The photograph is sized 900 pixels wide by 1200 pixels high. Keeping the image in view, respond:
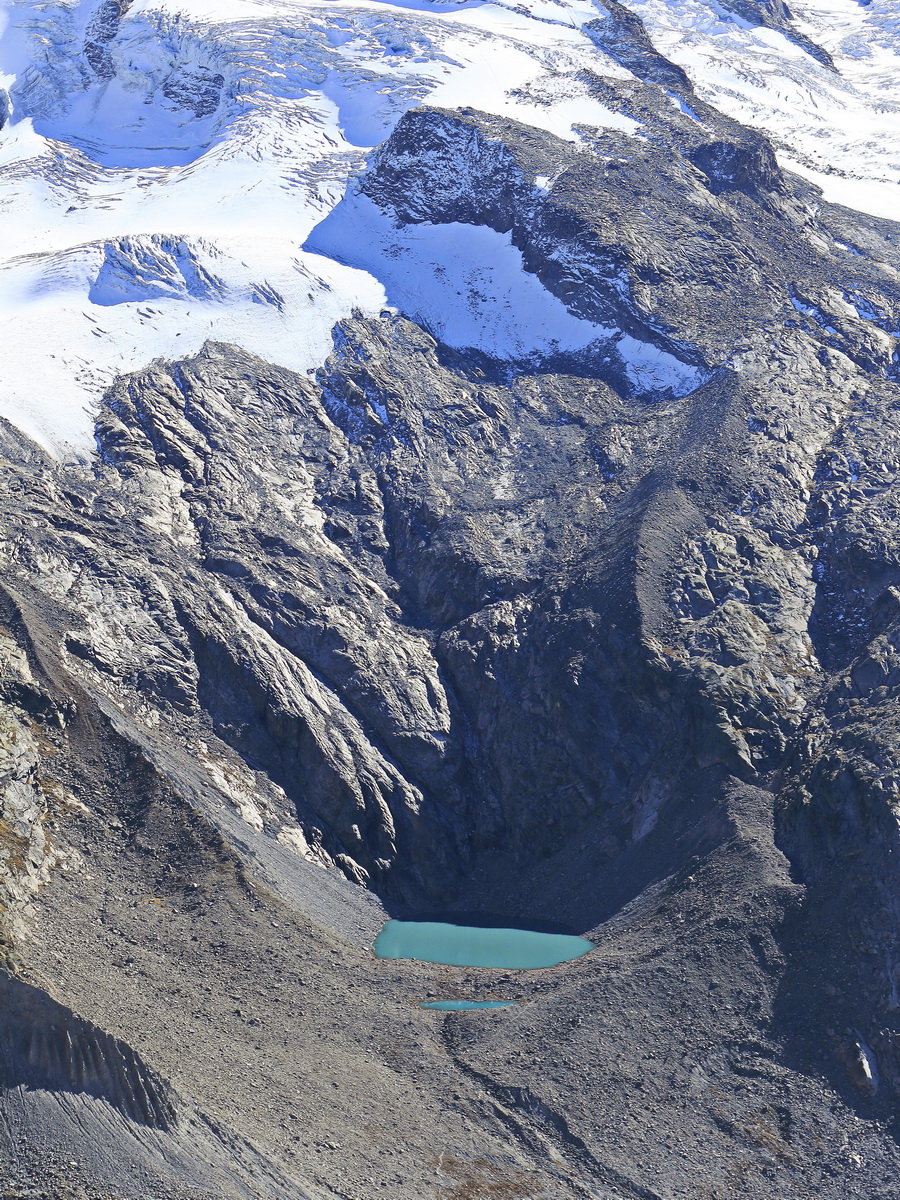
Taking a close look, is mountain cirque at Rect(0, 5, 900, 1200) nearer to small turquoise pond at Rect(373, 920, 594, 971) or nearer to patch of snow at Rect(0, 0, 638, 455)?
small turquoise pond at Rect(373, 920, 594, 971)

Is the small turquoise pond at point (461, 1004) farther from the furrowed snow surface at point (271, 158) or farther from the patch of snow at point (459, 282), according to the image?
the patch of snow at point (459, 282)

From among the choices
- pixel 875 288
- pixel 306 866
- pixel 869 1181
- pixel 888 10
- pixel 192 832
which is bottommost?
pixel 306 866

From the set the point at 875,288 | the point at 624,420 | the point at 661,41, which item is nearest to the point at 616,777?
the point at 624,420

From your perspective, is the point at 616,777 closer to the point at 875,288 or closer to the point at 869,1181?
the point at 869,1181

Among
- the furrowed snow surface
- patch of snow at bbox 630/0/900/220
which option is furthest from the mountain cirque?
patch of snow at bbox 630/0/900/220

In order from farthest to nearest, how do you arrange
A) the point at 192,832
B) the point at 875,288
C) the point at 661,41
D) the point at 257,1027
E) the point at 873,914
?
the point at 661,41
the point at 875,288
the point at 192,832
the point at 873,914
the point at 257,1027

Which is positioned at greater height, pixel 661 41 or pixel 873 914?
pixel 661 41
